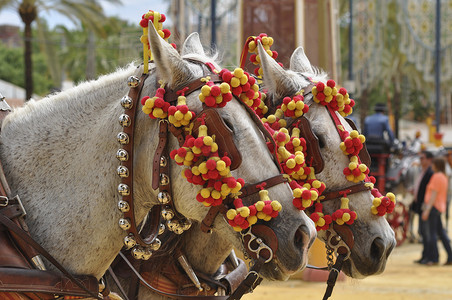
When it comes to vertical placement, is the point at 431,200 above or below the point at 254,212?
below

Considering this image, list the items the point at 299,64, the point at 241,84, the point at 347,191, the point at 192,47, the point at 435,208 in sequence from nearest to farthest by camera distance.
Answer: the point at 241,84, the point at 192,47, the point at 347,191, the point at 299,64, the point at 435,208

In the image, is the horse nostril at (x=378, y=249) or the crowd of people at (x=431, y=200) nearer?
the horse nostril at (x=378, y=249)

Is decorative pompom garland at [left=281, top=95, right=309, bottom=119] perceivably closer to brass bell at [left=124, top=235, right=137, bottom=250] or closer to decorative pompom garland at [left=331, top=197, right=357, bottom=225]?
decorative pompom garland at [left=331, top=197, right=357, bottom=225]

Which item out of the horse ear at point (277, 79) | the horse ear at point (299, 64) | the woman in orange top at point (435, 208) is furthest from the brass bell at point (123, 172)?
the woman in orange top at point (435, 208)

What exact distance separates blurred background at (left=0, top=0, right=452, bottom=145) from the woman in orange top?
8.13 feet

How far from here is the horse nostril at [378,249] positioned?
3336mm

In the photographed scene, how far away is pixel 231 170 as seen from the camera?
244cm

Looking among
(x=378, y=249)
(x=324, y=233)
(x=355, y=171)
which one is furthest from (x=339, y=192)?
(x=378, y=249)

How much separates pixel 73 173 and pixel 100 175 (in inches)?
5.0

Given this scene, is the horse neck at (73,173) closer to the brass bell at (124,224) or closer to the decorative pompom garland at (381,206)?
the brass bell at (124,224)

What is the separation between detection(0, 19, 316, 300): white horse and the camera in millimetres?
2443

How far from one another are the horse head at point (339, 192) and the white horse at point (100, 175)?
0.86 metres

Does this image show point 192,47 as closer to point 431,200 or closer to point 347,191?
point 347,191

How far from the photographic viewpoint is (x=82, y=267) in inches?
99.4
